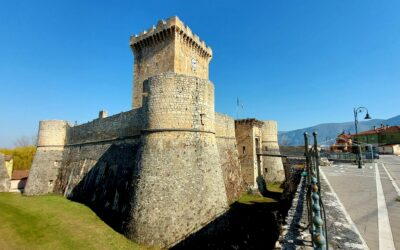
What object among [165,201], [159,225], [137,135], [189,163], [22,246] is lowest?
[22,246]

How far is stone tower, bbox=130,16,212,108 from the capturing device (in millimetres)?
19094

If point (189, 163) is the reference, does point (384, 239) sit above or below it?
below

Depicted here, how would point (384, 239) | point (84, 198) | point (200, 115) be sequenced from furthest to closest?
1. point (84, 198)
2. point (200, 115)
3. point (384, 239)

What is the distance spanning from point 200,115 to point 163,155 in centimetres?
292

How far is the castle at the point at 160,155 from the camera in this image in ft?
34.7

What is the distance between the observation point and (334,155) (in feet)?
89.0

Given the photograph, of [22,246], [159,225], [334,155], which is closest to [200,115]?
[159,225]

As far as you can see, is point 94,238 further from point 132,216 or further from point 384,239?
point 384,239

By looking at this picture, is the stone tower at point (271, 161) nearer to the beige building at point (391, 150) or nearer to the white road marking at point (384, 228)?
the white road marking at point (384, 228)

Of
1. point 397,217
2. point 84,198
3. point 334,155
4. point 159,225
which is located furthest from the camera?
point 334,155

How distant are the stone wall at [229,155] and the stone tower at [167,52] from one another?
5363 mm

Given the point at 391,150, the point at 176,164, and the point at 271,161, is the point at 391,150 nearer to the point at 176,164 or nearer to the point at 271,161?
the point at 271,161

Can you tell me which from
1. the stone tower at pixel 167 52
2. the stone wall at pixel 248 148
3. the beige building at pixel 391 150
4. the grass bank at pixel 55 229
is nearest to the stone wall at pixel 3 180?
the grass bank at pixel 55 229

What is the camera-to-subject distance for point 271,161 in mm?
27172
